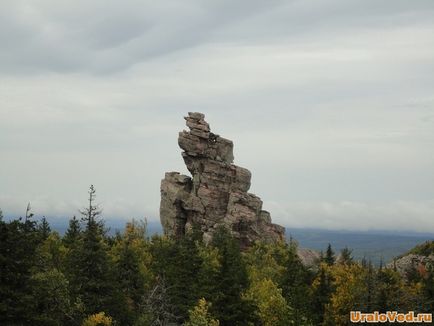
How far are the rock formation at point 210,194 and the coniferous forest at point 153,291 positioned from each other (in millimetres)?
50374

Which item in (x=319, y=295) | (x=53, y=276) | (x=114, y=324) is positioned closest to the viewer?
(x=53, y=276)

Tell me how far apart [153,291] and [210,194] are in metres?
87.6

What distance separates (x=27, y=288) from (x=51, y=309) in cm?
535

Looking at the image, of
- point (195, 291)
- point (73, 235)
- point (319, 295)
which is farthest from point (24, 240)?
point (73, 235)

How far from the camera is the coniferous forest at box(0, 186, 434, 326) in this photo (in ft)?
117

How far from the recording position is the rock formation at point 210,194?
124938mm

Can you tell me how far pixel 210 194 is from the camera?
12625 cm

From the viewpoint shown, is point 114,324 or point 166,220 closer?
point 114,324

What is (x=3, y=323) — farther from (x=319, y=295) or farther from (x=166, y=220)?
(x=166, y=220)

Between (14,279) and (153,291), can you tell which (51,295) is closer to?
(14,279)

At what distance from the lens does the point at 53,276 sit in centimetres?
4003

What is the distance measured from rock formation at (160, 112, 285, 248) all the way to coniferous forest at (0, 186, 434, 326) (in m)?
50.4

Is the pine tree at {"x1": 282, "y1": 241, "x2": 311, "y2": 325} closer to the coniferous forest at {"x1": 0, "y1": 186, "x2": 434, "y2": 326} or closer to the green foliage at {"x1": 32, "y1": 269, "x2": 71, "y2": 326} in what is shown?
the coniferous forest at {"x1": 0, "y1": 186, "x2": 434, "y2": 326}

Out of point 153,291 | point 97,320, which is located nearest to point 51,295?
point 97,320
